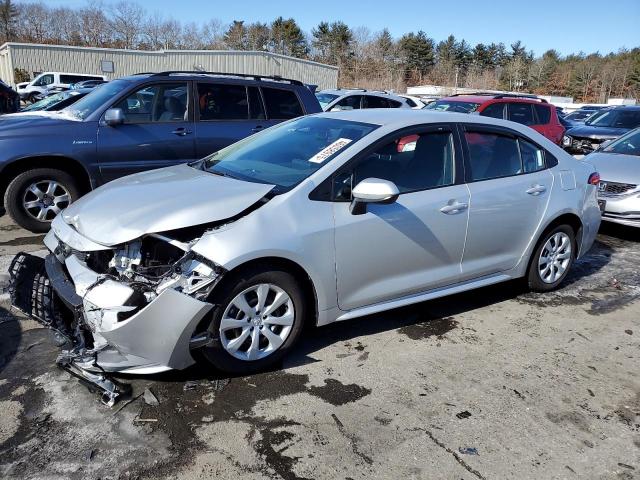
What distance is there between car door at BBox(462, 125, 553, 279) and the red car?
21.2 ft

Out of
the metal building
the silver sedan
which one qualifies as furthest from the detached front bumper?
the metal building

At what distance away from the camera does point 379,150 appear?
3.83 meters

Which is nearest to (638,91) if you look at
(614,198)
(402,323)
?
(614,198)

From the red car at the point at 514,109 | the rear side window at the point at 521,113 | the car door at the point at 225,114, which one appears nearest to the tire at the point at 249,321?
the car door at the point at 225,114

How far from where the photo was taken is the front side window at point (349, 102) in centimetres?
1346

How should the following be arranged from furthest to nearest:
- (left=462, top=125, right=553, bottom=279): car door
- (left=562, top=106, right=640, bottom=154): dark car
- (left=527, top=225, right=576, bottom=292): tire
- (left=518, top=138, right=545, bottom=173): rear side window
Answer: (left=562, top=106, right=640, bottom=154): dark car → (left=527, top=225, right=576, bottom=292): tire → (left=518, top=138, right=545, bottom=173): rear side window → (left=462, top=125, right=553, bottom=279): car door

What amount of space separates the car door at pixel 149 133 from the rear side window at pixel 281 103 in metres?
1.12

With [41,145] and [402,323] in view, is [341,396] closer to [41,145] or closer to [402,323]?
[402,323]

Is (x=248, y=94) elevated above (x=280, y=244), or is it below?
above

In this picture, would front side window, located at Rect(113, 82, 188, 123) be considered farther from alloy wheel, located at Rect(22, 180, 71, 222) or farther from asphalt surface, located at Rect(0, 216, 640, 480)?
asphalt surface, located at Rect(0, 216, 640, 480)

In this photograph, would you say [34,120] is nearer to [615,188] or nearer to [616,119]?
[615,188]

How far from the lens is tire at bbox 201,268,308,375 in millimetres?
3131

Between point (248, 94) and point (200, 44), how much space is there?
74909 millimetres

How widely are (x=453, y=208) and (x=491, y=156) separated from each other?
2.44 ft
